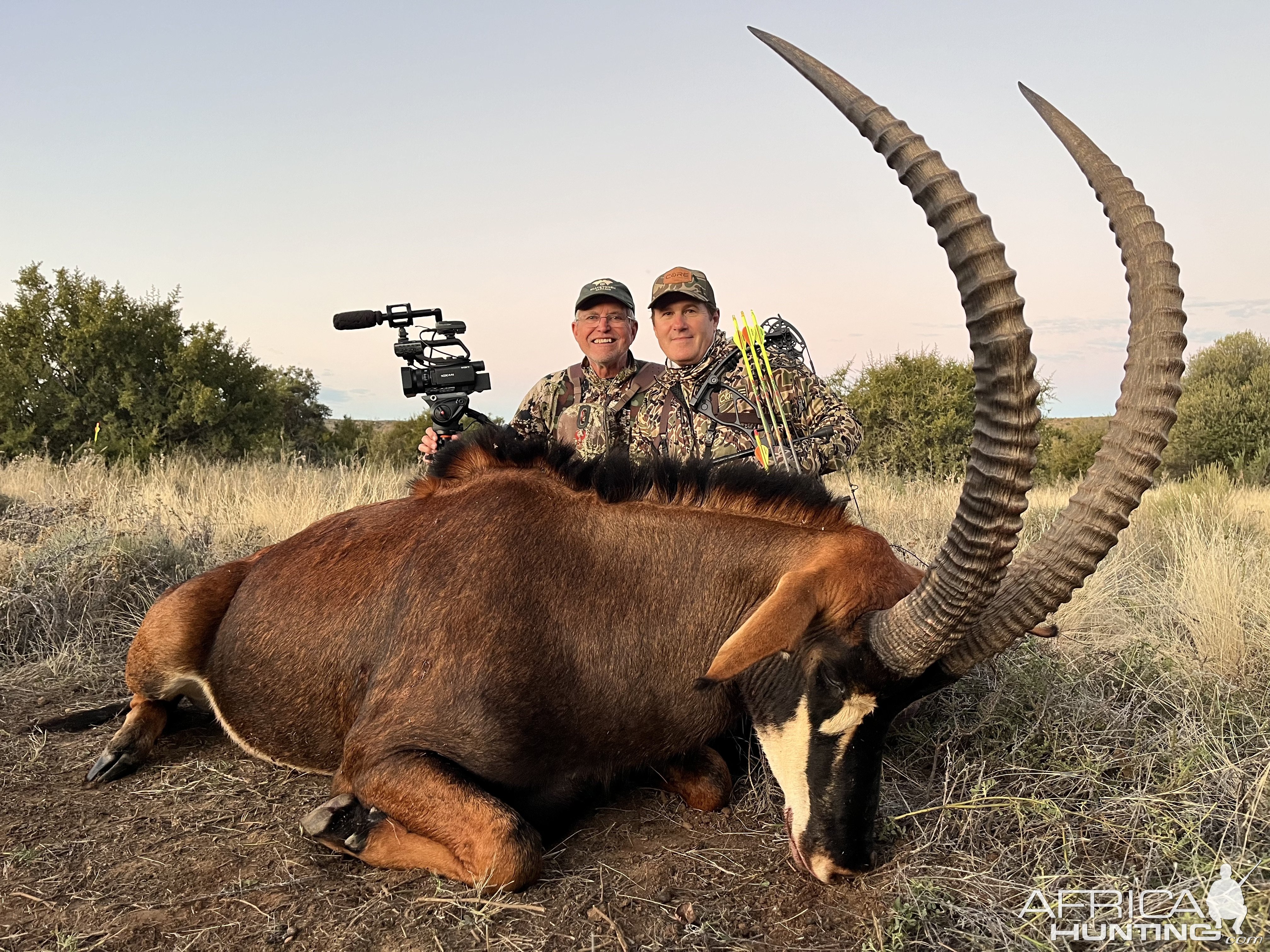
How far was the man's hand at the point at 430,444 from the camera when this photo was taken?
614cm

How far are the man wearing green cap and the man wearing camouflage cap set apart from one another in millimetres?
404

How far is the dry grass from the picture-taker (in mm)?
2965

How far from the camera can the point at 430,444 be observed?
6191 mm

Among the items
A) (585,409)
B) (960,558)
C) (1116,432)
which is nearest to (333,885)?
(960,558)

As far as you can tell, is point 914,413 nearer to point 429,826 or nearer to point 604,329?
point 604,329

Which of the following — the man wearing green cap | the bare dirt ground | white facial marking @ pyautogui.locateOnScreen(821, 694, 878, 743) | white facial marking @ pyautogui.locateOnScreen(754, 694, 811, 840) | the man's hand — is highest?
the man wearing green cap

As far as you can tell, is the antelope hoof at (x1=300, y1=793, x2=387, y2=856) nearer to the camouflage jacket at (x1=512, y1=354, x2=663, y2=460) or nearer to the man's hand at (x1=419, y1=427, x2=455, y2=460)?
the man's hand at (x1=419, y1=427, x2=455, y2=460)

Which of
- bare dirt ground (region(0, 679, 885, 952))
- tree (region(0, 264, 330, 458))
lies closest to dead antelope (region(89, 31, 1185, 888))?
bare dirt ground (region(0, 679, 885, 952))

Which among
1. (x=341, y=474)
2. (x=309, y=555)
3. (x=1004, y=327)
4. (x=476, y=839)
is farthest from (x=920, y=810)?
(x=341, y=474)

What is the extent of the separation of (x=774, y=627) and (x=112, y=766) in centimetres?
359

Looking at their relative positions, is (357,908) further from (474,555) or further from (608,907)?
(474,555)

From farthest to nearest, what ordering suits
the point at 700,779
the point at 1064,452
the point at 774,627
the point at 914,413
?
the point at 1064,452 → the point at 914,413 → the point at 700,779 → the point at 774,627

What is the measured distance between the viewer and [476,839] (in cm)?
317

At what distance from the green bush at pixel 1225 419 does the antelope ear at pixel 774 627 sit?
1833 cm
